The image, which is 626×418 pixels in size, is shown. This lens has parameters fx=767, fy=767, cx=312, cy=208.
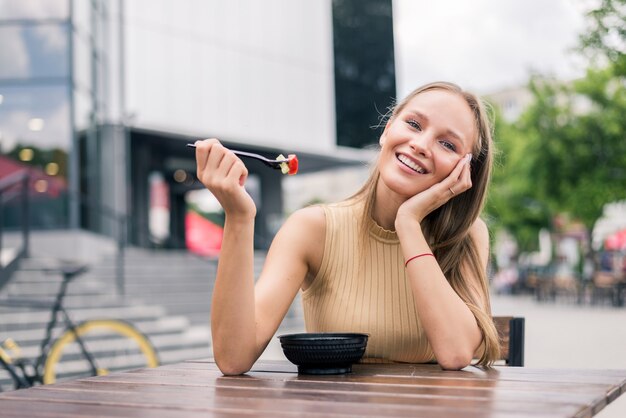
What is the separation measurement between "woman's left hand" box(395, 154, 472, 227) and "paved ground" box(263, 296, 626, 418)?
3.98 meters

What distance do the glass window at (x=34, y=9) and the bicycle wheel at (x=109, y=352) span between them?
8.87 meters

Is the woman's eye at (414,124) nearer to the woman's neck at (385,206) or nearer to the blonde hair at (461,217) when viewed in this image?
the blonde hair at (461,217)

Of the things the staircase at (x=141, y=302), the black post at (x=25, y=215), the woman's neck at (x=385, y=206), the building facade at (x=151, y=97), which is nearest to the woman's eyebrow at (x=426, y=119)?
the woman's neck at (x=385, y=206)

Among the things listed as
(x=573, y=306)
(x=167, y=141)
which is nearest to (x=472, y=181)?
(x=167, y=141)

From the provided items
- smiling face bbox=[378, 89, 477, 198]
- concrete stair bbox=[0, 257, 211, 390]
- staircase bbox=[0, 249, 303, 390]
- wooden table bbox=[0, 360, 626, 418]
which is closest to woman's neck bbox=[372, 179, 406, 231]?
smiling face bbox=[378, 89, 477, 198]

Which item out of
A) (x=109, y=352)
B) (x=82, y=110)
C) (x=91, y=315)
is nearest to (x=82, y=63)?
(x=82, y=110)

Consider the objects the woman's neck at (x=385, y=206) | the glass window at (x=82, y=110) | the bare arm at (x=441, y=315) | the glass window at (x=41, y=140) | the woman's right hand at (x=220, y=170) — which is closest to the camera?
the woman's right hand at (x=220, y=170)

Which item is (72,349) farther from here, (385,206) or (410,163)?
(410,163)

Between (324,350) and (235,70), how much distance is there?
65.2 ft

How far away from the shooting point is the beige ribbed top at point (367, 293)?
2.47 m

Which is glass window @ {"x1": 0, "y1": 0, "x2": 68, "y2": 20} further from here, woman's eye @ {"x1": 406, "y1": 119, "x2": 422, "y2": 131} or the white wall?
woman's eye @ {"x1": 406, "y1": 119, "x2": 422, "y2": 131}

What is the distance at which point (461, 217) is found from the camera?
262 cm

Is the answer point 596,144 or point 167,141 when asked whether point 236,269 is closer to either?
point 167,141

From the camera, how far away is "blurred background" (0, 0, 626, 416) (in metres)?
12.9
